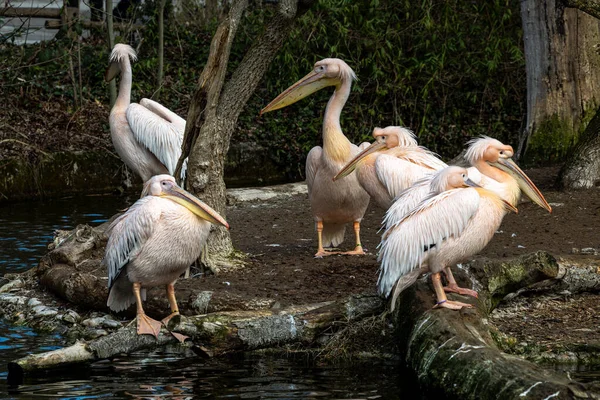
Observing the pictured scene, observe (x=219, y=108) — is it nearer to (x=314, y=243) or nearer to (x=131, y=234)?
(x=314, y=243)

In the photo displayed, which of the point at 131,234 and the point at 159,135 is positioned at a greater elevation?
the point at 159,135

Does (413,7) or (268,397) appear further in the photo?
(413,7)

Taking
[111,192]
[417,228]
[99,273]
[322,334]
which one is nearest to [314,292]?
[322,334]

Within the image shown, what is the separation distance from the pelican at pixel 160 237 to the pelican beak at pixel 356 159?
1.56m

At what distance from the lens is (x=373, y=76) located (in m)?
13.7

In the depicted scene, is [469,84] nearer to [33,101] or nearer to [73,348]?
[33,101]

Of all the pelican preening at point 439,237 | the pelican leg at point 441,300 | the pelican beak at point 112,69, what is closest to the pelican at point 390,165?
the pelican preening at point 439,237

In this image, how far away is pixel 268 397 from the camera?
15.8 ft

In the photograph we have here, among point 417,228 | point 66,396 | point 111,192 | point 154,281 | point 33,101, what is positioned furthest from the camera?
point 33,101

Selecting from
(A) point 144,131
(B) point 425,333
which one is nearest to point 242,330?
(B) point 425,333

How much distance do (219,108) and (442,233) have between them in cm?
247

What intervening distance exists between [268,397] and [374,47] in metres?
9.65

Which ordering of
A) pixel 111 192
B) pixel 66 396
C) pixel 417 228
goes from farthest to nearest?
1. pixel 111 192
2. pixel 417 228
3. pixel 66 396

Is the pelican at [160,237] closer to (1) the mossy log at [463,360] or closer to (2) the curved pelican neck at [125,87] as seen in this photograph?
(1) the mossy log at [463,360]
